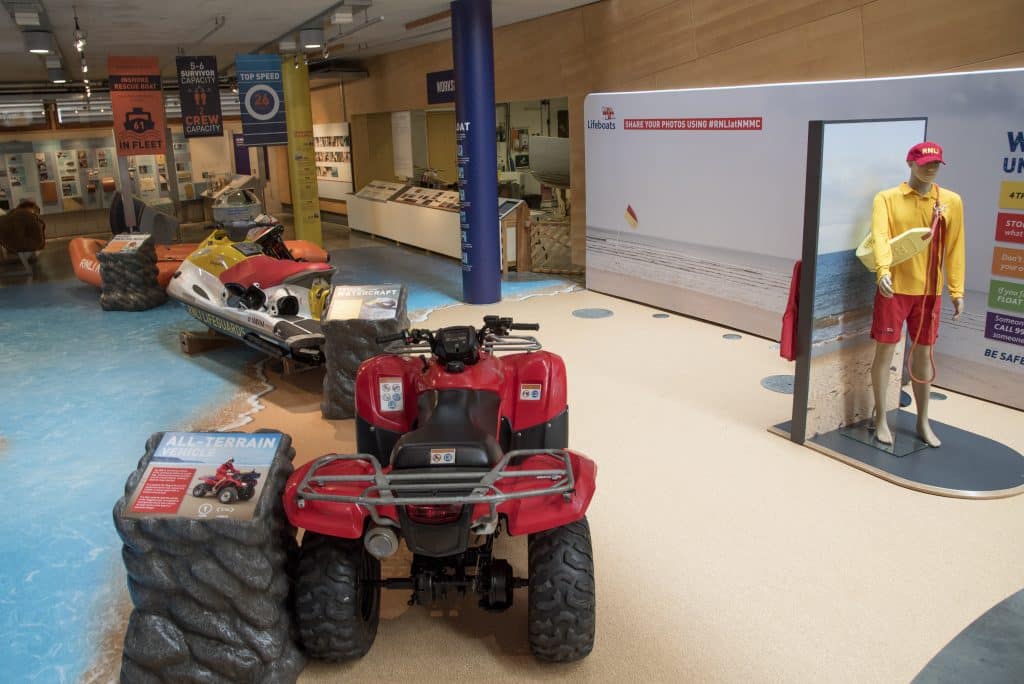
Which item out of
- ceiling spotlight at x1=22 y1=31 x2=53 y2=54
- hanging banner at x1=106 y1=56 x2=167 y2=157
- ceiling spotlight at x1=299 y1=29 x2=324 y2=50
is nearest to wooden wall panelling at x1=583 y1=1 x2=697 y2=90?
ceiling spotlight at x1=299 y1=29 x2=324 y2=50

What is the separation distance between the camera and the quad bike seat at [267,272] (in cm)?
718

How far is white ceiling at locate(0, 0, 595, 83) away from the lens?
27.9ft

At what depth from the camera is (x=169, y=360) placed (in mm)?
7426

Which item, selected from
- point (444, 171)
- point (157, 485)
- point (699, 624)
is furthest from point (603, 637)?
point (444, 171)

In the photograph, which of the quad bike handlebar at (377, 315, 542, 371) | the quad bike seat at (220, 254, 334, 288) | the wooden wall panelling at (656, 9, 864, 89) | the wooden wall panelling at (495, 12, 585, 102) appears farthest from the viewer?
the wooden wall panelling at (495, 12, 585, 102)

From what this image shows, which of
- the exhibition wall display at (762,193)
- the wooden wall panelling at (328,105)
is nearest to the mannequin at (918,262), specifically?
the exhibition wall display at (762,193)

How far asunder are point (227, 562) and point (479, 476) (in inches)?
35.6

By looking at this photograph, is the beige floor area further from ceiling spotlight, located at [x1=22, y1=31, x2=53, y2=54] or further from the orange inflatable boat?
ceiling spotlight, located at [x1=22, y1=31, x2=53, y2=54]

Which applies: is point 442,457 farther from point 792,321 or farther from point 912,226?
point 912,226

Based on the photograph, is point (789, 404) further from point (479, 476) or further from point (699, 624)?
point (479, 476)

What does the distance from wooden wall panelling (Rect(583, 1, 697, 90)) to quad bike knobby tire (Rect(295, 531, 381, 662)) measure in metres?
6.74

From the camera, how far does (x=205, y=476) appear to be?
2.90m

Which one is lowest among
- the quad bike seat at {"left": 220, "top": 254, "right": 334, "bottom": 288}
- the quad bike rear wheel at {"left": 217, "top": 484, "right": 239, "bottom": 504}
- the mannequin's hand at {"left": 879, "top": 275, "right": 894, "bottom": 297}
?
the quad bike rear wheel at {"left": 217, "top": 484, "right": 239, "bottom": 504}

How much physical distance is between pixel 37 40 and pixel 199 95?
4.43 m
